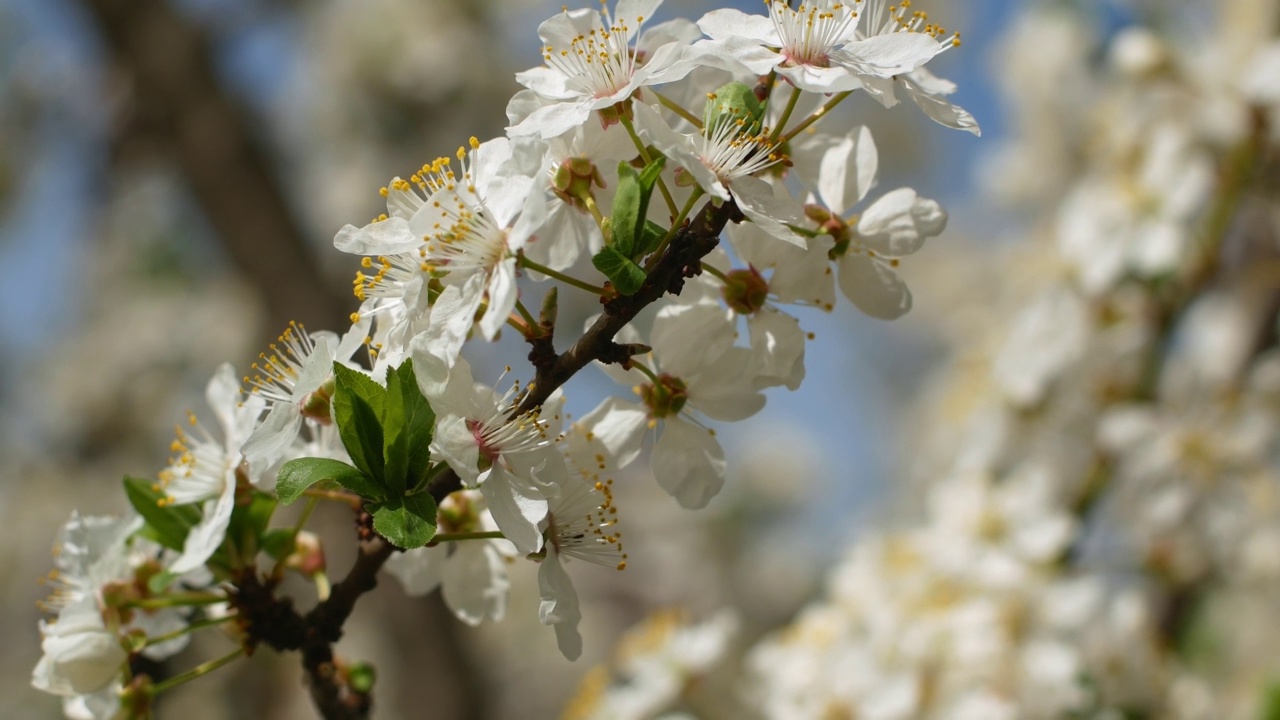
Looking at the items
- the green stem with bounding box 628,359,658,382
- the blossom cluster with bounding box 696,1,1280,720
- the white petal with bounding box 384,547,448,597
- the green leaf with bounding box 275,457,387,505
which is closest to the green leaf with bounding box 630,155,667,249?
the green stem with bounding box 628,359,658,382

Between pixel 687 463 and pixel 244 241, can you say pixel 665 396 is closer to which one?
pixel 687 463

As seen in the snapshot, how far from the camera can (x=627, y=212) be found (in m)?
0.59

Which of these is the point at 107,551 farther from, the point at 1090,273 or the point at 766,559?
the point at 766,559

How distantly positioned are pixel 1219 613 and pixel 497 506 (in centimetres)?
323

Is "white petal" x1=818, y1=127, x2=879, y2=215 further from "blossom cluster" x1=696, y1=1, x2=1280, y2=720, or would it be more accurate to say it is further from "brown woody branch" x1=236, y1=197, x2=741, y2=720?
"blossom cluster" x1=696, y1=1, x2=1280, y2=720

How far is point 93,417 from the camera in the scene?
516 cm

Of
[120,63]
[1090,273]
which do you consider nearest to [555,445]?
[1090,273]

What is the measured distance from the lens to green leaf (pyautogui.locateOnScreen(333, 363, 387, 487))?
0.60 metres

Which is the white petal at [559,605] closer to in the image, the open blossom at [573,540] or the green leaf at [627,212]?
the open blossom at [573,540]

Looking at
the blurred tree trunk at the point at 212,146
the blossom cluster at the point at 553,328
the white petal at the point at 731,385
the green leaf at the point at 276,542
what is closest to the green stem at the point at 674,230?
the blossom cluster at the point at 553,328

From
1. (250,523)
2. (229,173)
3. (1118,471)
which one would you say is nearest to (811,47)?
(250,523)

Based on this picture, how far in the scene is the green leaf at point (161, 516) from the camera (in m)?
Answer: 0.73

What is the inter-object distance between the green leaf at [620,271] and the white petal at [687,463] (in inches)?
6.4

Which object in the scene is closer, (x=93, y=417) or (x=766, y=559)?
(x=93, y=417)
